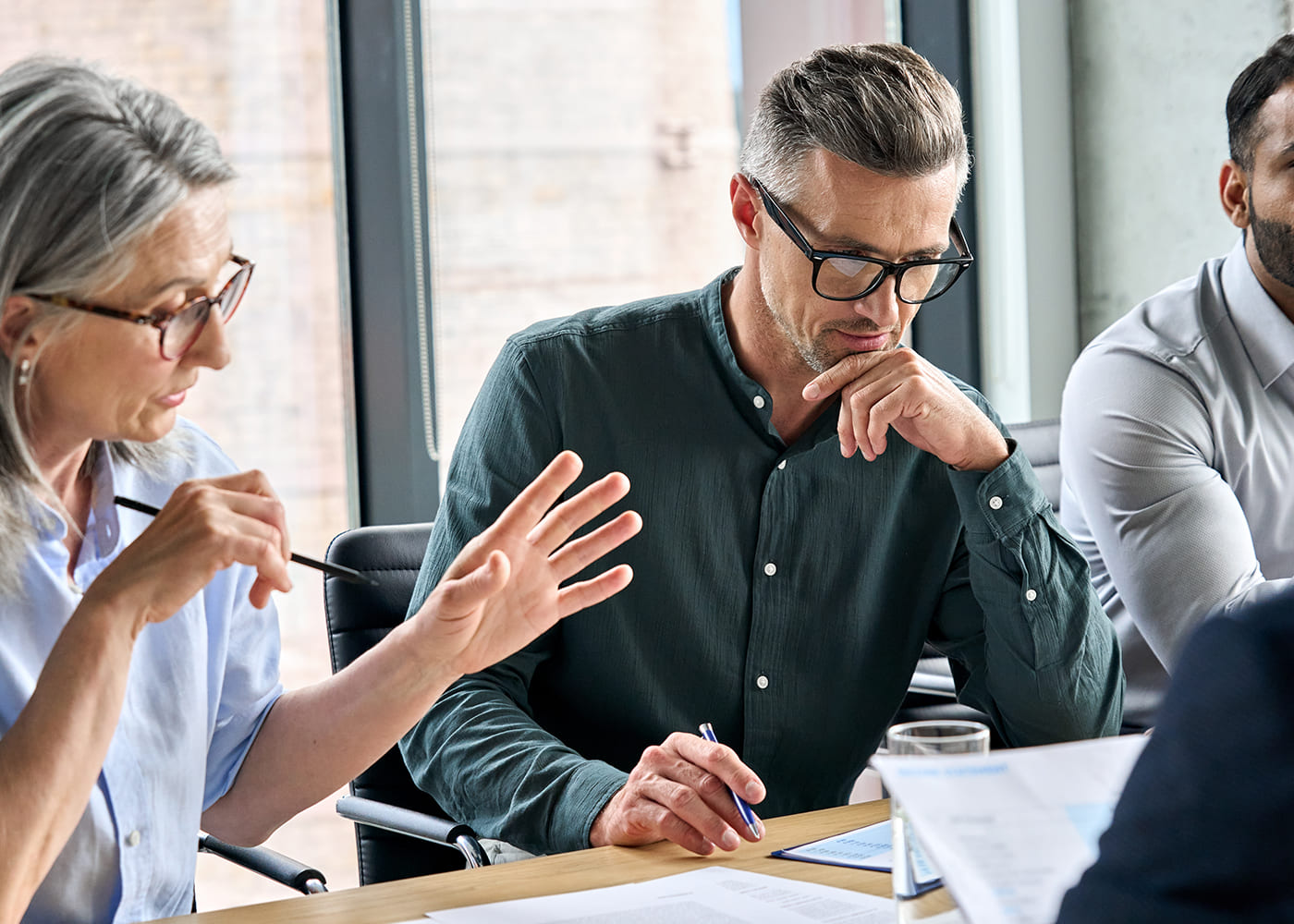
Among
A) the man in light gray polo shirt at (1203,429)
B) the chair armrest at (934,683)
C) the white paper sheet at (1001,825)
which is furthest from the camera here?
the chair armrest at (934,683)

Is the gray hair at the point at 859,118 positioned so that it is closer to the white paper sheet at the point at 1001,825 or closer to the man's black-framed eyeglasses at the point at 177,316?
the man's black-framed eyeglasses at the point at 177,316

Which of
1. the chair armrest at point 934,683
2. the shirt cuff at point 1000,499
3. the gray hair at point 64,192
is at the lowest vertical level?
the chair armrest at point 934,683

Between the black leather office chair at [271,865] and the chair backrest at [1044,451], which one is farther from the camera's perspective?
the chair backrest at [1044,451]

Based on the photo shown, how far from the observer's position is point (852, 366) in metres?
1.56

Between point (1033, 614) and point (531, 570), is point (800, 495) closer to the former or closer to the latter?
point (1033, 614)

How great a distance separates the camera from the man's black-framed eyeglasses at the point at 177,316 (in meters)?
1.07

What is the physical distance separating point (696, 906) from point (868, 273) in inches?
31.8

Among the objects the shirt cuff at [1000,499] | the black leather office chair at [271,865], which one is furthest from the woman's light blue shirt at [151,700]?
the shirt cuff at [1000,499]

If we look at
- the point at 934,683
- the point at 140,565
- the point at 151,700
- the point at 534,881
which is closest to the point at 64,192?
the point at 140,565

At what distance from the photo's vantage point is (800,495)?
1628 millimetres

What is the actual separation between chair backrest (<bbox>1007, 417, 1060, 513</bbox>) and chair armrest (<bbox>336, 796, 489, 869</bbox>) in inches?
50.9

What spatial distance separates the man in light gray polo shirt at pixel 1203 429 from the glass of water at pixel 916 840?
1.01 metres

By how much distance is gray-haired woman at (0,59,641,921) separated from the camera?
1.03 meters

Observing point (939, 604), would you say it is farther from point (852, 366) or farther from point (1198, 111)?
point (1198, 111)
